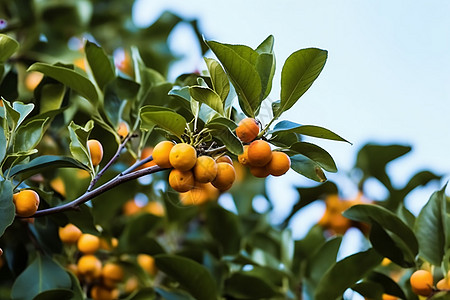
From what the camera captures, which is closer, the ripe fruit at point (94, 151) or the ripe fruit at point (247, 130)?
the ripe fruit at point (247, 130)

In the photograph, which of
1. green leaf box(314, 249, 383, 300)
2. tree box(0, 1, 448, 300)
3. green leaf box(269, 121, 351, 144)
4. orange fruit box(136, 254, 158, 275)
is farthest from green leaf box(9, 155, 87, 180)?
orange fruit box(136, 254, 158, 275)

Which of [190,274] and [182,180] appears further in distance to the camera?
[190,274]

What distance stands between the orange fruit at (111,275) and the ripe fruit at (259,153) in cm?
75

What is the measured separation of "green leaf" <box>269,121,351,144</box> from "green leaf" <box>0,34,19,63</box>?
557mm

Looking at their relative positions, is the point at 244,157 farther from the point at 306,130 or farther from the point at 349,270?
the point at 349,270

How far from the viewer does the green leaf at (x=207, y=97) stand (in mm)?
950

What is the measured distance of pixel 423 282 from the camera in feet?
3.97

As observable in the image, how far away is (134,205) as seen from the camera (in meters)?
2.10

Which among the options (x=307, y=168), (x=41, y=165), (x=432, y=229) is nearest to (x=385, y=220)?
(x=432, y=229)

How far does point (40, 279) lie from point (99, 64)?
1.58ft

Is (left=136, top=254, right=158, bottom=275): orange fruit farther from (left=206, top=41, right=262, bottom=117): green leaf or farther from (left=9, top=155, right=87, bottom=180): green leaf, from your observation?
(left=206, top=41, right=262, bottom=117): green leaf

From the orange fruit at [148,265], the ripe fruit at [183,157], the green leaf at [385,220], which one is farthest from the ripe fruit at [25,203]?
the orange fruit at [148,265]

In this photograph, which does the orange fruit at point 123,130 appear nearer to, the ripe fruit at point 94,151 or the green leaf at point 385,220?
the ripe fruit at point 94,151

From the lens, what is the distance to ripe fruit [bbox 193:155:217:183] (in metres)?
0.93
